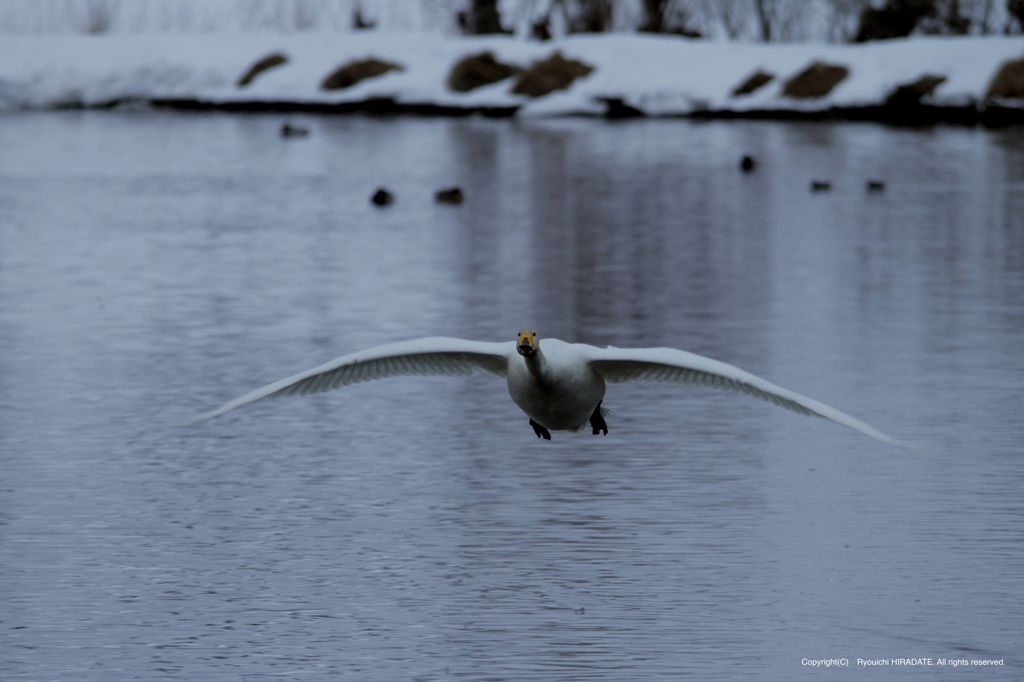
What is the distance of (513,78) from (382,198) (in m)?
20.2

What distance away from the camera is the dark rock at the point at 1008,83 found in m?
34.6

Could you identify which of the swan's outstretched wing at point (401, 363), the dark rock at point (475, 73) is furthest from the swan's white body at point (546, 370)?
the dark rock at point (475, 73)

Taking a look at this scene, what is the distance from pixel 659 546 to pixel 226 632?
1.80 meters

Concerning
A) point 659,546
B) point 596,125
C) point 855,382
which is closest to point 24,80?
point 596,125

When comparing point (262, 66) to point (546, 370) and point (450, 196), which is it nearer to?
point (450, 196)

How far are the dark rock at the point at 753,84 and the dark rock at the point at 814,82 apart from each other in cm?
64

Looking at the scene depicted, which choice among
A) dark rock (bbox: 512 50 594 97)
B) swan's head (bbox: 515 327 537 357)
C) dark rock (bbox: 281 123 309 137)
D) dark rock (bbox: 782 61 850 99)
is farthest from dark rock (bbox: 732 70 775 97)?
swan's head (bbox: 515 327 537 357)

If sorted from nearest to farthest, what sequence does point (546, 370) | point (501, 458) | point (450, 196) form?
point (546, 370), point (501, 458), point (450, 196)

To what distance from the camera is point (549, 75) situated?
3869 centimetres

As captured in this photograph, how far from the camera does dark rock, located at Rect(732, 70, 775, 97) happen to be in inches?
1491

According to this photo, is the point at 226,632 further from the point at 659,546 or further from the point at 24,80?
the point at 24,80

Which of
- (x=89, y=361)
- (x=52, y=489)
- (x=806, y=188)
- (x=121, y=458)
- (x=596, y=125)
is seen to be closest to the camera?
(x=52, y=489)

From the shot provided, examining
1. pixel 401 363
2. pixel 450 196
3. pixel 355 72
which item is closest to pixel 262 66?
Answer: pixel 355 72

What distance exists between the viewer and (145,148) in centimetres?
2933
